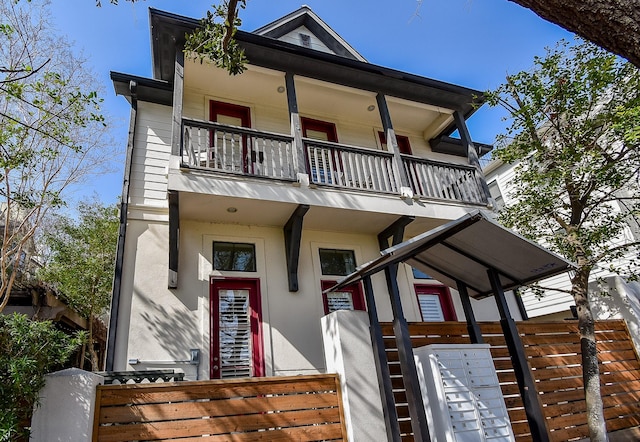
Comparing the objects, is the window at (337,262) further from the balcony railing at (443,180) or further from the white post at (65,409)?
the white post at (65,409)

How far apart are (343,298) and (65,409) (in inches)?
183

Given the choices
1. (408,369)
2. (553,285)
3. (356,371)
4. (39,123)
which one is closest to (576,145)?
(408,369)

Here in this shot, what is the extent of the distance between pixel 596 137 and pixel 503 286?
300 centimetres

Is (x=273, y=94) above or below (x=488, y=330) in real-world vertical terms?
→ above

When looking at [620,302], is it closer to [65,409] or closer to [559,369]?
[559,369]

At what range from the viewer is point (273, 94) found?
801 cm

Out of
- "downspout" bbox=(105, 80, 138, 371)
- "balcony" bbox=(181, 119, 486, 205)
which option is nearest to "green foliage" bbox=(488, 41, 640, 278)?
"balcony" bbox=(181, 119, 486, 205)

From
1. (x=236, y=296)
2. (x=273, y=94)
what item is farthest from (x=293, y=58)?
(x=236, y=296)

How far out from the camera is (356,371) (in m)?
4.10

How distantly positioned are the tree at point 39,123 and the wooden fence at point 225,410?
4126 mm

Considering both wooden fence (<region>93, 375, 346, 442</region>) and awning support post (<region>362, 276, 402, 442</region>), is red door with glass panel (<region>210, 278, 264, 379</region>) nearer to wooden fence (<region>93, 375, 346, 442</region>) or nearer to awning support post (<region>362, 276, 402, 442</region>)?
wooden fence (<region>93, 375, 346, 442</region>)

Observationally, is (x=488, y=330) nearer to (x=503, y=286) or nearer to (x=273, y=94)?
(x=503, y=286)

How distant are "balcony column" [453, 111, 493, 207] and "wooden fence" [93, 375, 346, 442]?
5382mm

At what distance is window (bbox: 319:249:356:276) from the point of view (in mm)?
7164
